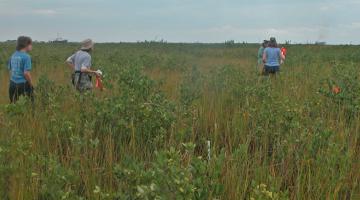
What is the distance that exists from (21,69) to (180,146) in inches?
137

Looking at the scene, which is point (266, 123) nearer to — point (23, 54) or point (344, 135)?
point (344, 135)

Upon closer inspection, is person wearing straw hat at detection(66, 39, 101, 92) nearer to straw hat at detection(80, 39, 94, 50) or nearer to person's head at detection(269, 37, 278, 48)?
straw hat at detection(80, 39, 94, 50)

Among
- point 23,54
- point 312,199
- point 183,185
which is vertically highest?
point 23,54

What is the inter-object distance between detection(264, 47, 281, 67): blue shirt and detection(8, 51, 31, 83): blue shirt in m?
5.89

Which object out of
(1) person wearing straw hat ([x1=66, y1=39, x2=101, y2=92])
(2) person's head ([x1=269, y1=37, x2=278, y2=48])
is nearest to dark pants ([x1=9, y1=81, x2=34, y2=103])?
(1) person wearing straw hat ([x1=66, y1=39, x2=101, y2=92])

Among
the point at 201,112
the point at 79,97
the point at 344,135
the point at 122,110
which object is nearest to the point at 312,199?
the point at 344,135

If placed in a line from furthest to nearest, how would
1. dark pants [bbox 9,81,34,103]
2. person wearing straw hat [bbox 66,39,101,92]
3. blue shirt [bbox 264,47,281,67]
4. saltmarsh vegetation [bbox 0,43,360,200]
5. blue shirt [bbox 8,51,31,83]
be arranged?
1. blue shirt [bbox 264,47,281,67]
2. person wearing straw hat [bbox 66,39,101,92]
3. dark pants [bbox 9,81,34,103]
4. blue shirt [bbox 8,51,31,83]
5. saltmarsh vegetation [bbox 0,43,360,200]

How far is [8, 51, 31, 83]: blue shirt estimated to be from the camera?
6281 millimetres

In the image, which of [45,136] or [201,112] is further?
[201,112]

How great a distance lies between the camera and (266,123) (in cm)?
443

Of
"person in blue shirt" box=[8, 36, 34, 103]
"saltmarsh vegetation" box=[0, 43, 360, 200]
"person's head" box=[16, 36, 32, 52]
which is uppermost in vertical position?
"person's head" box=[16, 36, 32, 52]

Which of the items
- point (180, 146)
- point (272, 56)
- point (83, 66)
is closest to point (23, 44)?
point (83, 66)

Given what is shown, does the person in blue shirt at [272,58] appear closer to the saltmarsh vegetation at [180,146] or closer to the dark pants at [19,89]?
the saltmarsh vegetation at [180,146]

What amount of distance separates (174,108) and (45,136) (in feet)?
4.28
